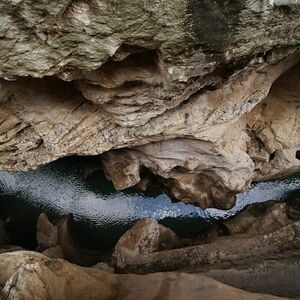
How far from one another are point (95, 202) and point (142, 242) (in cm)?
257

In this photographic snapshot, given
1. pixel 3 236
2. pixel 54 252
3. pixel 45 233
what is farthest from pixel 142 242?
pixel 3 236

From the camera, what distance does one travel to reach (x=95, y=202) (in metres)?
9.23

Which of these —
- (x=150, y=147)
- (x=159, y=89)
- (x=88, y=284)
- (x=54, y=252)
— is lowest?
(x=54, y=252)

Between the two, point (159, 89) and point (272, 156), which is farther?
point (272, 156)

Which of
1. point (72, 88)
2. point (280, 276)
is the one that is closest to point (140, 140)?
point (72, 88)

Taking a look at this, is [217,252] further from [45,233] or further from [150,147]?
[45,233]

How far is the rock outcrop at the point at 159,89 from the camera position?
380 centimetres

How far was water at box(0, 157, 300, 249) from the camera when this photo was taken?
899cm

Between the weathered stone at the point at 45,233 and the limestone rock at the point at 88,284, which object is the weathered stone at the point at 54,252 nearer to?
the weathered stone at the point at 45,233

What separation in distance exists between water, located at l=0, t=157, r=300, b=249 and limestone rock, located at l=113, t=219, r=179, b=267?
169cm

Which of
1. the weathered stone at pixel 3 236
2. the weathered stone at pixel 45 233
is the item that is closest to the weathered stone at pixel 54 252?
the weathered stone at pixel 45 233

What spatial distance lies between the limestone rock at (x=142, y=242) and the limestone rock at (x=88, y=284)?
148cm

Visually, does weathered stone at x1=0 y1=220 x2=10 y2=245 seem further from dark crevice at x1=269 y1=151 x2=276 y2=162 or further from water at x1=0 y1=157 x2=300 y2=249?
dark crevice at x1=269 y1=151 x2=276 y2=162

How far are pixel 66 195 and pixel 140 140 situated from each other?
10.7 ft
